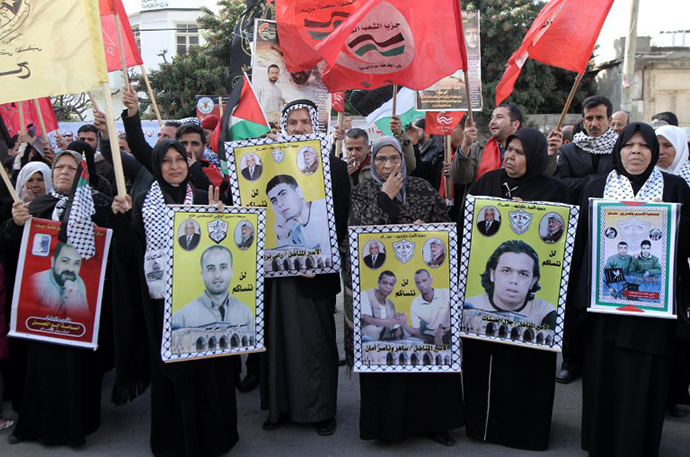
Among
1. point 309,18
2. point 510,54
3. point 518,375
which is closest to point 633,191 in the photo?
point 518,375

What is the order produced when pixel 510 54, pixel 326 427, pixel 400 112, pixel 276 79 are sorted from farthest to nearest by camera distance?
1. pixel 510 54
2. pixel 400 112
3. pixel 276 79
4. pixel 326 427

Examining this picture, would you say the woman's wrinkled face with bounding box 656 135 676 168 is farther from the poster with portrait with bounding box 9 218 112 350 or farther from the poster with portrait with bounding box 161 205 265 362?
the poster with portrait with bounding box 9 218 112 350

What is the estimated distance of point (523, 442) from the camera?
3945 mm

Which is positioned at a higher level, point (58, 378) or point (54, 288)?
point (54, 288)

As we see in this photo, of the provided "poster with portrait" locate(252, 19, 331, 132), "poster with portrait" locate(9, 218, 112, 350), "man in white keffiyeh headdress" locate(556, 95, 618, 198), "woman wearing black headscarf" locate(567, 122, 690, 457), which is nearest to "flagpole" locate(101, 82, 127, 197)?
"poster with portrait" locate(9, 218, 112, 350)

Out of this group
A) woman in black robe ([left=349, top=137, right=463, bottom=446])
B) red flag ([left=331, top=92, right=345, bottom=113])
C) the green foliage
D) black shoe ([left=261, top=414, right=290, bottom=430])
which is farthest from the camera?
the green foliage

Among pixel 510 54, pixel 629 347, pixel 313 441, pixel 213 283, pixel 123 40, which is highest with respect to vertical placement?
pixel 510 54

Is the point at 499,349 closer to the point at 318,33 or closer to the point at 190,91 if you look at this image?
the point at 318,33

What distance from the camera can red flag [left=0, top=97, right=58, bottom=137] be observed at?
6719 millimetres

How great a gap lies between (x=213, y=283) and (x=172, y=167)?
823mm

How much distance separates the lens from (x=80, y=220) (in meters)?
4.05

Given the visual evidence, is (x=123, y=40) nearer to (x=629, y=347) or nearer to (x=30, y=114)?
(x=30, y=114)

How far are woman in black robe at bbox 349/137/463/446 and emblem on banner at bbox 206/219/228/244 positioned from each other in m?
0.84

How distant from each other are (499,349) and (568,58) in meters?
2.04
